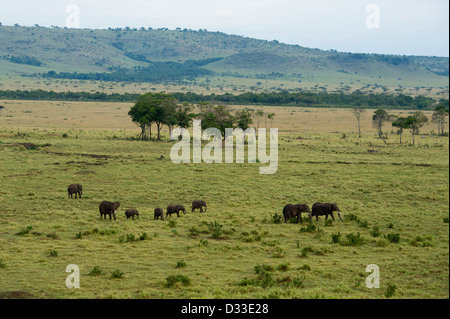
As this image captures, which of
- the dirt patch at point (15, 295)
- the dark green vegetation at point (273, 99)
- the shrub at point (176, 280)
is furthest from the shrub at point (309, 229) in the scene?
the dark green vegetation at point (273, 99)

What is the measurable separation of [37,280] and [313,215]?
1243 centimetres

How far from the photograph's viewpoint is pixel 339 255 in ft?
58.2

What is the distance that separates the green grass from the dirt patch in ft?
0.82

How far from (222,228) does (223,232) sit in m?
0.91

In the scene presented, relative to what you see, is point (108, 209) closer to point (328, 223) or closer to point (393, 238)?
point (328, 223)

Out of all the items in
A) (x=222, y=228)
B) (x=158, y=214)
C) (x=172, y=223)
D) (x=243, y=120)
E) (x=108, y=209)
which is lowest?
(x=222, y=228)

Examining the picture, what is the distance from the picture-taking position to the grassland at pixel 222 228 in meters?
14.7

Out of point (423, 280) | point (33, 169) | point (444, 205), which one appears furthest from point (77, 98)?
point (423, 280)

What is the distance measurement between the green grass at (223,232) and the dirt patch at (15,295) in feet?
0.82

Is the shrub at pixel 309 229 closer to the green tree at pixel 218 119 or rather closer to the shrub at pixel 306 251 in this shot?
the shrub at pixel 306 251

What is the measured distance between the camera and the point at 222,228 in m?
21.8

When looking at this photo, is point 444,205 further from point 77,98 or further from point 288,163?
point 77,98

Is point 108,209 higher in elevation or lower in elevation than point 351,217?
higher

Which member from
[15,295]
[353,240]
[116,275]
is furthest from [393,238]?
[15,295]
